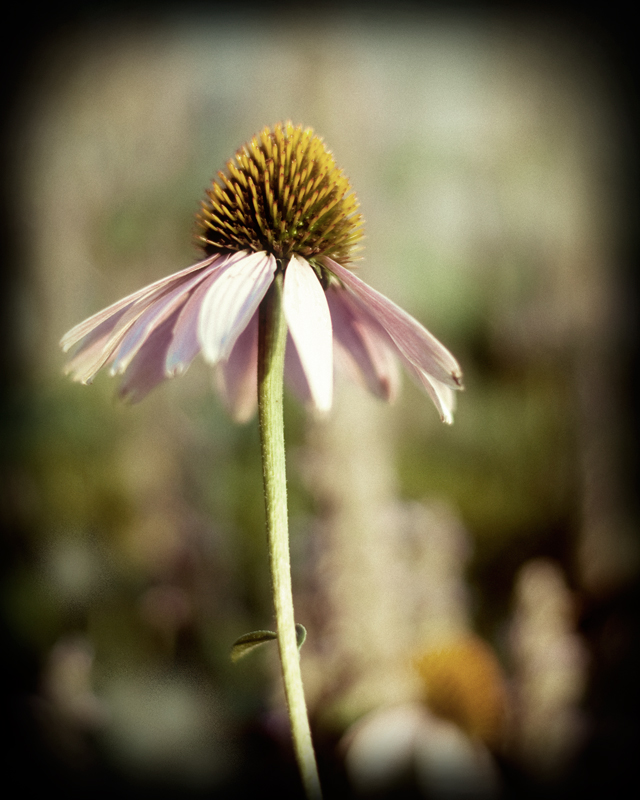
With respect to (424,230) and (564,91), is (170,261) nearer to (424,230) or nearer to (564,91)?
(424,230)

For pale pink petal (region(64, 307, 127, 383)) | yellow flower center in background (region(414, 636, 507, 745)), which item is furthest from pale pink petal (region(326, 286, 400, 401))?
yellow flower center in background (region(414, 636, 507, 745))

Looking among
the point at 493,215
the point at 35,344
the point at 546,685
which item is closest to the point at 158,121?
the point at 35,344

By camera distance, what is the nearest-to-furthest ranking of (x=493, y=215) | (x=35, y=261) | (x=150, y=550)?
(x=150, y=550) < (x=35, y=261) < (x=493, y=215)

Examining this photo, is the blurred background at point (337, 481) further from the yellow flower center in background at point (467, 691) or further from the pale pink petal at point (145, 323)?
the pale pink petal at point (145, 323)

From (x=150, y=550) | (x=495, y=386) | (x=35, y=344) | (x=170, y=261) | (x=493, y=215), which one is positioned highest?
(x=493, y=215)

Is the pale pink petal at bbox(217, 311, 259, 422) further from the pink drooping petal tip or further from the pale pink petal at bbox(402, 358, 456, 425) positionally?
the pale pink petal at bbox(402, 358, 456, 425)

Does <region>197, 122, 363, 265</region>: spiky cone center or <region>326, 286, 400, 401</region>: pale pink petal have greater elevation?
<region>197, 122, 363, 265</region>: spiky cone center
